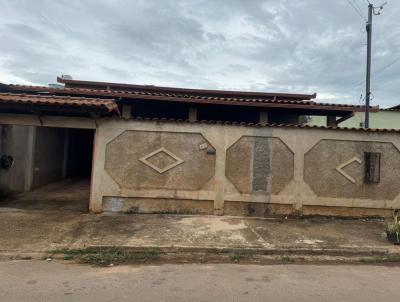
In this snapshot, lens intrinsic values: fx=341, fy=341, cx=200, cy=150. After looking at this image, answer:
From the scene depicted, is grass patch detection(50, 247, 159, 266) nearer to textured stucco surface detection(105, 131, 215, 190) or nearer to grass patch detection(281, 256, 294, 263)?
grass patch detection(281, 256, 294, 263)

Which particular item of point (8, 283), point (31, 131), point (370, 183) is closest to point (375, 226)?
point (370, 183)

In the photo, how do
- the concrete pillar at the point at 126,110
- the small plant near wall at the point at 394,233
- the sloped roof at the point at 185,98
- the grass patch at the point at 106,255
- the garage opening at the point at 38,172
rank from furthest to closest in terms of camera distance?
the concrete pillar at the point at 126,110 < the sloped roof at the point at 185,98 < the garage opening at the point at 38,172 < the small plant near wall at the point at 394,233 < the grass patch at the point at 106,255

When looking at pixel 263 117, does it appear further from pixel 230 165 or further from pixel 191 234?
pixel 191 234

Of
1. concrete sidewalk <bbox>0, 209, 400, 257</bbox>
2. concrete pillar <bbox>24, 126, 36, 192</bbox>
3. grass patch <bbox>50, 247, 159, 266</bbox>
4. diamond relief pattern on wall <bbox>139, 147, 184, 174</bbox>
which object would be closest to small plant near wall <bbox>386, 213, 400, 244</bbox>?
concrete sidewalk <bbox>0, 209, 400, 257</bbox>

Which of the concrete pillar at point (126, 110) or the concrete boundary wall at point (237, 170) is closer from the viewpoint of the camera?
the concrete boundary wall at point (237, 170)

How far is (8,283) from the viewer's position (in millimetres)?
4203

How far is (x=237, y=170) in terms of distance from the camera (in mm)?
8273

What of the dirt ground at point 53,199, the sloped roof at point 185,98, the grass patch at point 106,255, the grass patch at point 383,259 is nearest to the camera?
the grass patch at point 106,255

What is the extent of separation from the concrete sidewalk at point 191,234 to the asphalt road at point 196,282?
635 millimetres

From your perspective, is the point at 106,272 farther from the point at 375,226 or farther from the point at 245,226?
the point at 375,226

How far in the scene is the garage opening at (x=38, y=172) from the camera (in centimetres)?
940

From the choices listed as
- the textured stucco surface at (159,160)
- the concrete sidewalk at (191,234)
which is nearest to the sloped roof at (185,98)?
the textured stucco surface at (159,160)

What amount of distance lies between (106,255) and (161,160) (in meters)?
3.19

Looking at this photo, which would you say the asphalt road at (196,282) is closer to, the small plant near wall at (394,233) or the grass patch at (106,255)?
the grass patch at (106,255)
